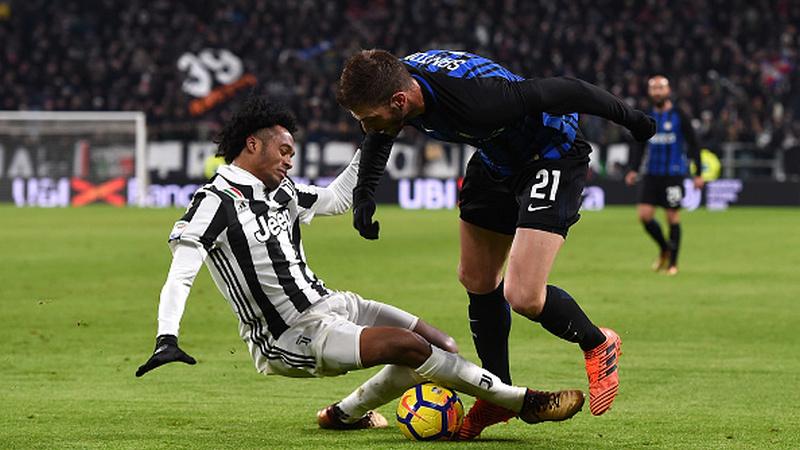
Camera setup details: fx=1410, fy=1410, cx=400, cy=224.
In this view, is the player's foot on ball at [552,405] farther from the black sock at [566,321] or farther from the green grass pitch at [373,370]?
the black sock at [566,321]

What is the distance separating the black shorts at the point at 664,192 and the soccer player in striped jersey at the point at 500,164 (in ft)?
32.0

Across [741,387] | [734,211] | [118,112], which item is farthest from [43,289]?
[118,112]

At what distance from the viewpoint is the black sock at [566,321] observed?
6473 millimetres

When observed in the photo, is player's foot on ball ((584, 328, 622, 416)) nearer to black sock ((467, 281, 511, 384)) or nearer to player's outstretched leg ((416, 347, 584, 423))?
player's outstretched leg ((416, 347, 584, 423))

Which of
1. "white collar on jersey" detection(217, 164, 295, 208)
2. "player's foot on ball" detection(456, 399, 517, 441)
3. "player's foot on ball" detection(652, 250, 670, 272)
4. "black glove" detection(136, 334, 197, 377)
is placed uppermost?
"white collar on jersey" detection(217, 164, 295, 208)

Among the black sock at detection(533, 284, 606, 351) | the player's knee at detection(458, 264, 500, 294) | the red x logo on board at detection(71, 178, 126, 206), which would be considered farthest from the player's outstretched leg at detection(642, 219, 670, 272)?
the red x logo on board at detection(71, 178, 126, 206)

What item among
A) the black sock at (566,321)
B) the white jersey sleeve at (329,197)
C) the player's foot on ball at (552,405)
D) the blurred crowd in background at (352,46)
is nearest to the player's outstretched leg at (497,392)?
the player's foot on ball at (552,405)

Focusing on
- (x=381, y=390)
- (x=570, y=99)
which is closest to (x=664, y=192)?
(x=381, y=390)

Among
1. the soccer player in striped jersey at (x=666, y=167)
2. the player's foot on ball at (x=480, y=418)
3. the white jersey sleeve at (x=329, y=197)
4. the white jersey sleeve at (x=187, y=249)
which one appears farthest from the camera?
the soccer player in striped jersey at (x=666, y=167)

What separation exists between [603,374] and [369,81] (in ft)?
5.98

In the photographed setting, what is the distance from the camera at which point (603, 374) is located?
254 inches

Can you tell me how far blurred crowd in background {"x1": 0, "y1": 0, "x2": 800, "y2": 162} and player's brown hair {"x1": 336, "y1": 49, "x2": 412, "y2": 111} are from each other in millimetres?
25477

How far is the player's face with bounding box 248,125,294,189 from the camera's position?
20.8 ft

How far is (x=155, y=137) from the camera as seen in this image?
32344mm
